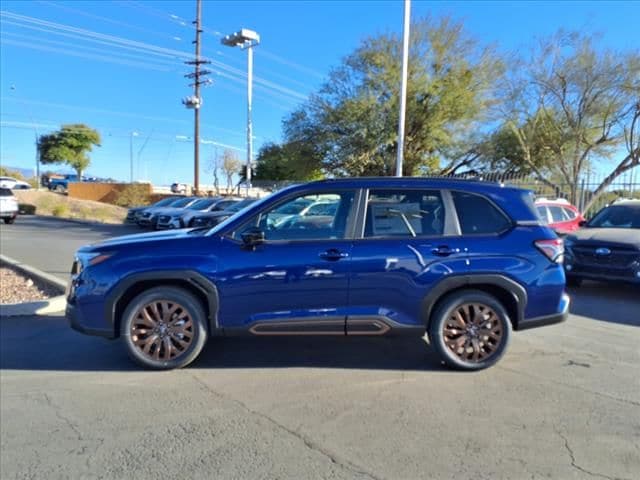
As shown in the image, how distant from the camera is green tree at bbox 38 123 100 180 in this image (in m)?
70.9

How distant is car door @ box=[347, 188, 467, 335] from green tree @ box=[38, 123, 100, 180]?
76.6 meters

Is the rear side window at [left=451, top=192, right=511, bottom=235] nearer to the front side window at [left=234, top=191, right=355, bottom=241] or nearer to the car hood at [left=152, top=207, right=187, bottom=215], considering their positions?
the front side window at [left=234, top=191, right=355, bottom=241]

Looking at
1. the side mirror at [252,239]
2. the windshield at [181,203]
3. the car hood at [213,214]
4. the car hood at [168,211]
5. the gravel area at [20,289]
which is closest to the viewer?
the side mirror at [252,239]

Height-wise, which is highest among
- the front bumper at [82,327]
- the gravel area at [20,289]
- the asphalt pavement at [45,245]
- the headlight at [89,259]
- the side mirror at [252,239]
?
the side mirror at [252,239]

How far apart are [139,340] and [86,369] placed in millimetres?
659

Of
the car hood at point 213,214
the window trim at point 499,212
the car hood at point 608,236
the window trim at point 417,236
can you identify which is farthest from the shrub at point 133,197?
the window trim at point 499,212

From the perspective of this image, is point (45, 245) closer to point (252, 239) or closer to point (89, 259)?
point (89, 259)

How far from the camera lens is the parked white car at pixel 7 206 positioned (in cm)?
2127

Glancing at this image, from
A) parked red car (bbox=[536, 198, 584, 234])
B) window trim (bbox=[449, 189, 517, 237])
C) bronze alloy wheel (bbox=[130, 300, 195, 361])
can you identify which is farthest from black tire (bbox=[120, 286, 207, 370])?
parked red car (bbox=[536, 198, 584, 234])

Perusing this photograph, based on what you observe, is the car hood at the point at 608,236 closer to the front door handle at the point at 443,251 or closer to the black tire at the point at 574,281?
the black tire at the point at 574,281

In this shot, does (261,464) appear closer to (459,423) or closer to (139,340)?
(459,423)

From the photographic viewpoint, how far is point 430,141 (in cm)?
2439

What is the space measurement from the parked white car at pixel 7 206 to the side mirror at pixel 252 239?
2169 cm

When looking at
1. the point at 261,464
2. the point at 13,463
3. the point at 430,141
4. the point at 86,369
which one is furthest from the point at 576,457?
the point at 430,141
